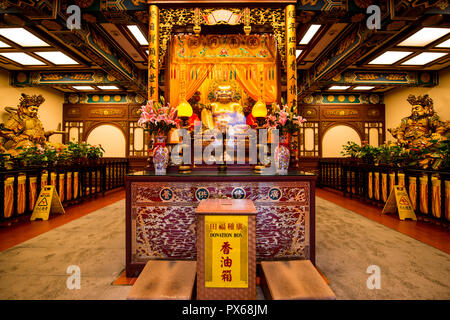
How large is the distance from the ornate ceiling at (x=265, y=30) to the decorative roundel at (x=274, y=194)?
8.50ft

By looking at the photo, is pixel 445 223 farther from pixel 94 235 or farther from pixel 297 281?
pixel 94 235

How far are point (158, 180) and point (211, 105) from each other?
3.24 metres

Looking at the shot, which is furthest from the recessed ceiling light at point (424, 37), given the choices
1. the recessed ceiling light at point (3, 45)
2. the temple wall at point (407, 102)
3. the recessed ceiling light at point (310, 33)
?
the recessed ceiling light at point (3, 45)

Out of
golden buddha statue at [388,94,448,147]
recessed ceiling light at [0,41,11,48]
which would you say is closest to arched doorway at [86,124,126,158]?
recessed ceiling light at [0,41,11,48]

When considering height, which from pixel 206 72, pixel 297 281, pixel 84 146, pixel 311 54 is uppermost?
pixel 311 54

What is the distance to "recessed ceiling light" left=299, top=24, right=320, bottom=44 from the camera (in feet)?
16.1

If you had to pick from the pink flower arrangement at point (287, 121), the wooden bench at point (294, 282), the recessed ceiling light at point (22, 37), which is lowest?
the wooden bench at point (294, 282)

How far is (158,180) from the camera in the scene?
192 cm

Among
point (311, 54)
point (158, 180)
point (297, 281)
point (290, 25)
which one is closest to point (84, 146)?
point (158, 180)

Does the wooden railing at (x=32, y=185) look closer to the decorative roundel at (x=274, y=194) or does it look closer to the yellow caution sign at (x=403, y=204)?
the decorative roundel at (x=274, y=194)

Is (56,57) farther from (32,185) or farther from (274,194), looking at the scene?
(274,194)

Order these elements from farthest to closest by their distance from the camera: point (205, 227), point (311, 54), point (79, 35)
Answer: point (311, 54), point (79, 35), point (205, 227)

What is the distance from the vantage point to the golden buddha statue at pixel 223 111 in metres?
4.65

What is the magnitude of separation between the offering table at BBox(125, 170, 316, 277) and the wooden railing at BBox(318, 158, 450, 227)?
2.56m
